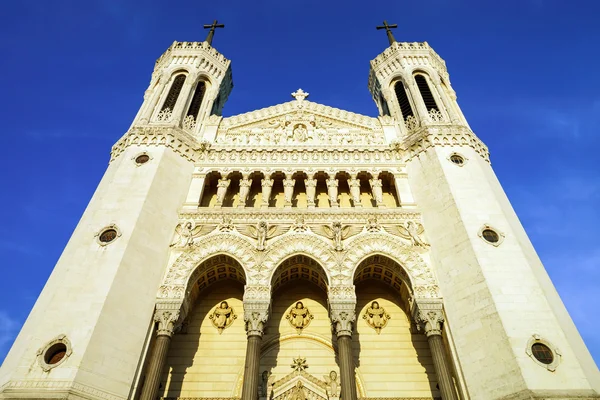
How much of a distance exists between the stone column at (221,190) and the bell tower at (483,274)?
8.46m

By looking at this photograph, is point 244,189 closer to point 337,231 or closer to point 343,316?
point 337,231

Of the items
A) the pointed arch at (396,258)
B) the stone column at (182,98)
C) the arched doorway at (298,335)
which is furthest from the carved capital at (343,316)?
the stone column at (182,98)

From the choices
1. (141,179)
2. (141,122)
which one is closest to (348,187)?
(141,179)

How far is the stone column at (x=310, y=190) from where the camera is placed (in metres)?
17.8

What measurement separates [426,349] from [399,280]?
270cm

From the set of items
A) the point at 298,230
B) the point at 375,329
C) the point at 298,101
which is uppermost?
the point at 298,101

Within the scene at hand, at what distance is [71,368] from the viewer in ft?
36.9

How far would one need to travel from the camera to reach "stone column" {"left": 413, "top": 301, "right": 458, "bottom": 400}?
12.3 metres

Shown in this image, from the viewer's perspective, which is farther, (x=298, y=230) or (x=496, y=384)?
(x=298, y=230)

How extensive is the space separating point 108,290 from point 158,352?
102 inches

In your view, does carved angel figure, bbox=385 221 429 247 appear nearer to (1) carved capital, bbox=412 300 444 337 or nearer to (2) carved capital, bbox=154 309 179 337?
(1) carved capital, bbox=412 300 444 337

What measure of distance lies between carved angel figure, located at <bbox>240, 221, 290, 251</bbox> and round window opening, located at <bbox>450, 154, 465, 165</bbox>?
26.1ft

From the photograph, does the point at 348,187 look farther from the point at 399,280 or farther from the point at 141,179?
the point at 141,179

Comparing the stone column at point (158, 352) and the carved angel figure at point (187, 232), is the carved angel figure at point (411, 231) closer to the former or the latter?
the carved angel figure at point (187, 232)
